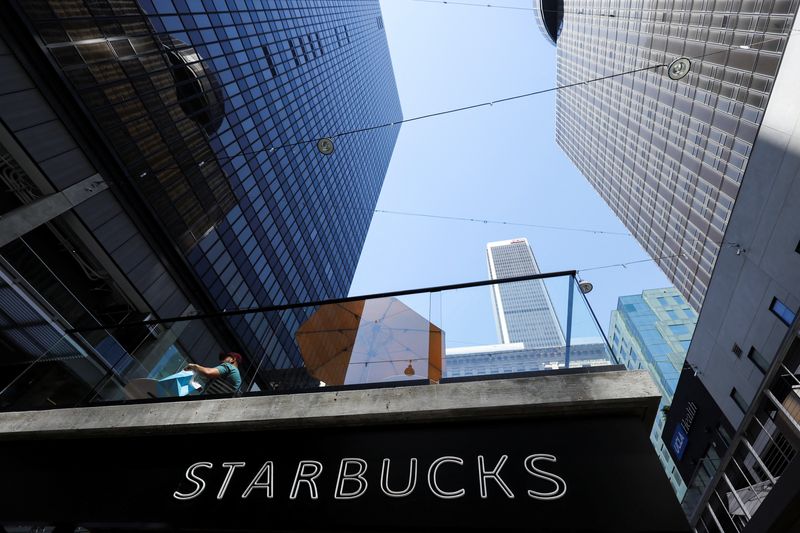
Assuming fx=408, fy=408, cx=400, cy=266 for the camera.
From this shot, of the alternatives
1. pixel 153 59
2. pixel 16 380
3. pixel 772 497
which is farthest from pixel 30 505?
pixel 153 59

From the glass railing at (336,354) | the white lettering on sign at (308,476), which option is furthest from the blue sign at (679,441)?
the white lettering on sign at (308,476)

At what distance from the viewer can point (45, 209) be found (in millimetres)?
16797

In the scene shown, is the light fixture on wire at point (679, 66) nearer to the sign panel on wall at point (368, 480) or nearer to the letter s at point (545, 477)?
the sign panel on wall at point (368, 480)

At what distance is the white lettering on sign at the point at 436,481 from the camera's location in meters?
3.76

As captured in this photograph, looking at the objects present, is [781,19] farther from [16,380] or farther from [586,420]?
[16,380]

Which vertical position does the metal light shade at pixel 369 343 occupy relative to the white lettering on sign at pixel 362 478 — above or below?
above

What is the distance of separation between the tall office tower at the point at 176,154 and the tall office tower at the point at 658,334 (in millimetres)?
55539

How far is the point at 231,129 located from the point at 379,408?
35638 mm

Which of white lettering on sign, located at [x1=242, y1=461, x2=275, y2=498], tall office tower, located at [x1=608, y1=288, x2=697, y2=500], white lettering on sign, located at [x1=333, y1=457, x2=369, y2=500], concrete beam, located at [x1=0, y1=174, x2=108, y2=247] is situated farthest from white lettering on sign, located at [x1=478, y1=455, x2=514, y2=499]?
tall office tower, located at [x1=608, y1=288, x2=697, y2=500]

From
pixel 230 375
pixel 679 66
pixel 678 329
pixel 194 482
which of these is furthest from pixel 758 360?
pixel 678 329

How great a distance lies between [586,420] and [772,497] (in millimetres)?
8708

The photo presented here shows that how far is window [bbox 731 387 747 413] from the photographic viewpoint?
2267 cm

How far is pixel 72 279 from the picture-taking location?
60.8 ft

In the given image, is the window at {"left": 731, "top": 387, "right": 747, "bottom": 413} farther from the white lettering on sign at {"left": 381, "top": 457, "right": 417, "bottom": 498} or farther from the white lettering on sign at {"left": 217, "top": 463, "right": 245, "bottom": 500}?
the white lettering on sign at {"left": 217, "top": 463, "right": 245, "bottom": 500}
